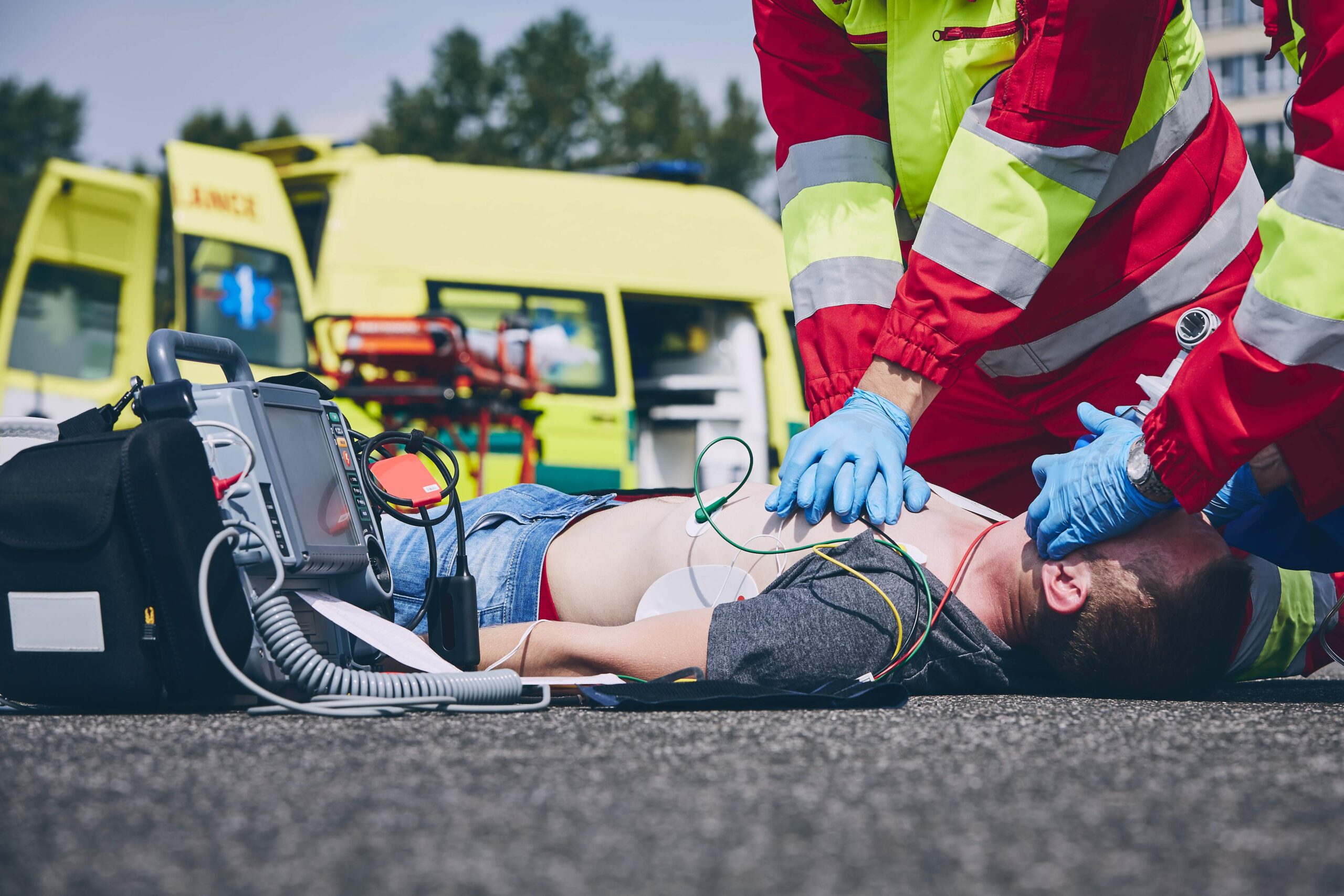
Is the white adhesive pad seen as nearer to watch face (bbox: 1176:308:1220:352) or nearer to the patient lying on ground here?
the patient lying on ground

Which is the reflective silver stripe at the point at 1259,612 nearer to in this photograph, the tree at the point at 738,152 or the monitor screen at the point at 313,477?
the monitor screen at the point at 313,477

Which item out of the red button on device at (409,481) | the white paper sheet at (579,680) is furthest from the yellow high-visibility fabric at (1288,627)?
the red button on device at (409,481)

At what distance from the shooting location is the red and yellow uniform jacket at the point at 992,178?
81.1 inches

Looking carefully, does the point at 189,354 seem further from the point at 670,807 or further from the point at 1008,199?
the point at 1008,199

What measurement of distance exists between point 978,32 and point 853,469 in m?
0.85

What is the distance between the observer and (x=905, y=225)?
2.57 m

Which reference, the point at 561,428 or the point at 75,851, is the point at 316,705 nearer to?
the point at 75,851

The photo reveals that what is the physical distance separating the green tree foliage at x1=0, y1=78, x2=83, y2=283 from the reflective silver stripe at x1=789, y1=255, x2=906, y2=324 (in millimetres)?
39252

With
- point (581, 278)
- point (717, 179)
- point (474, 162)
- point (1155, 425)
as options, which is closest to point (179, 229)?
point (581, 278)

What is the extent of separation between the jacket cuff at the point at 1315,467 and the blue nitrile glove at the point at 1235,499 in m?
0.10

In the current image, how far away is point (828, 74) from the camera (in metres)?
2.45

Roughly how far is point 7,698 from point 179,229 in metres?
3.78

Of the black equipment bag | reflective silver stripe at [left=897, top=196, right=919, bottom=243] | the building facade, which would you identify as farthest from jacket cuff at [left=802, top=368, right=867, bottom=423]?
the building facade

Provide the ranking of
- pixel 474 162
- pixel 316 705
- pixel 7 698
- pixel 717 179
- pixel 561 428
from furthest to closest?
1. pixel 717 179
2. pixel 474 162
3. pixel 561 428
4. pixel 7 698
5. pixel 316 705
